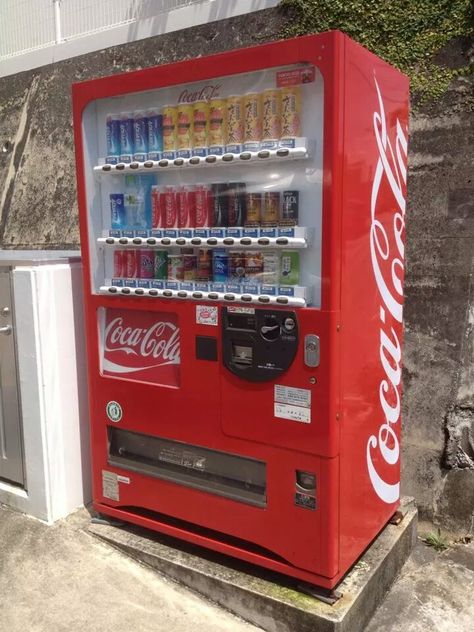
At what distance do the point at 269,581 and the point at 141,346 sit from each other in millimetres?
1223

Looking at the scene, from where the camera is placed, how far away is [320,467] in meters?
2.24

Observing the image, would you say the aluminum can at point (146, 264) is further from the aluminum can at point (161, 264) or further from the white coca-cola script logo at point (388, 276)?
the white coca-cola script logo at point (388, 276)

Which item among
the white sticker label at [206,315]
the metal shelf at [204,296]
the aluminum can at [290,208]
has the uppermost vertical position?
the aluminum can at [290,208]

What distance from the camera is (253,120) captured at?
228cm

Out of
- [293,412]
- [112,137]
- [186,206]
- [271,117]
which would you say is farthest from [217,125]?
[293,412]

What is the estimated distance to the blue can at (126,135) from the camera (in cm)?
259

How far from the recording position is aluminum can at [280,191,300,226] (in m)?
2.21

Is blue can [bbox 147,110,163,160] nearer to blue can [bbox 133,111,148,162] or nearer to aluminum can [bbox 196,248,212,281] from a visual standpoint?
blue can [bbox 133,111,148,162]

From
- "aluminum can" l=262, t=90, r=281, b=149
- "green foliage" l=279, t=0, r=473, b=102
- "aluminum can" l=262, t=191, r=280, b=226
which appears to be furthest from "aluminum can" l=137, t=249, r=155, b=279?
"green foliage" l=279, t=0, r=473, b=102

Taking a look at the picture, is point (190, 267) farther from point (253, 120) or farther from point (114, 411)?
point (114, 411)

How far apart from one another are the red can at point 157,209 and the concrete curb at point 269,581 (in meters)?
1.57

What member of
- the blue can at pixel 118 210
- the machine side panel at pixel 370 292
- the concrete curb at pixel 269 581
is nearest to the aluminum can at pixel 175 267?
the blue can at pixel 118 210

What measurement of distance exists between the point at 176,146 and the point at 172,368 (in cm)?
102

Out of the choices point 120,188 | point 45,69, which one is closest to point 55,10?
point 45,69
